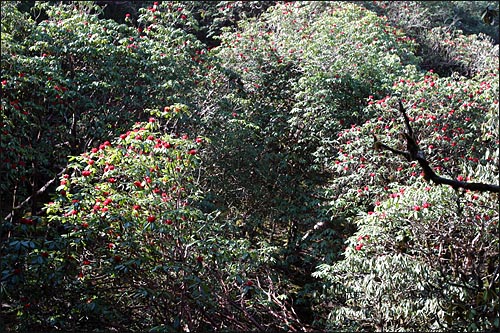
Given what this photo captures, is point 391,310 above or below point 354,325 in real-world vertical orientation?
above

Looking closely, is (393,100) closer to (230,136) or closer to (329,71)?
(329,71)

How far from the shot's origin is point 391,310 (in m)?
2.87

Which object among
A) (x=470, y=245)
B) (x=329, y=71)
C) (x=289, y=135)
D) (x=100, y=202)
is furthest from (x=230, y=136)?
(x=470, y=245)

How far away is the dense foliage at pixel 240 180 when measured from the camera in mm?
2672

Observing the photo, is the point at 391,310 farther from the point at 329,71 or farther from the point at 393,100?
the point at 329,71

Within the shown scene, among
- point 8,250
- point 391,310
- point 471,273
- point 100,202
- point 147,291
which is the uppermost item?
point 471,273

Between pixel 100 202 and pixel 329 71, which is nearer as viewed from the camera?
pixel 100 202

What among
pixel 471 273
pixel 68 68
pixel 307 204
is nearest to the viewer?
pixel 471 273

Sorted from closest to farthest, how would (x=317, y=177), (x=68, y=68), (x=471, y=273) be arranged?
(x=471, y=273) < (x=68, y=68) < (x=317, y=177)

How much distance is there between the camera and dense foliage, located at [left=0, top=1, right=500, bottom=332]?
8.77 feet

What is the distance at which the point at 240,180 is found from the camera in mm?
4965

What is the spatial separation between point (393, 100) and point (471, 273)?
226cm

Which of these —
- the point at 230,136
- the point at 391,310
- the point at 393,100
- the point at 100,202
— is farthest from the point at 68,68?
the point at 391,310

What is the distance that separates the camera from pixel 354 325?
3.19 metres
